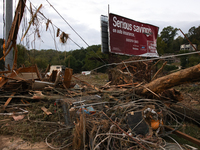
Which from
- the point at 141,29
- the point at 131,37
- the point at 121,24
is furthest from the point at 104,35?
the point at 141,29

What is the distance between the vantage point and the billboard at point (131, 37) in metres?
9.76

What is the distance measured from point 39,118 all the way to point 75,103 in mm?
1450

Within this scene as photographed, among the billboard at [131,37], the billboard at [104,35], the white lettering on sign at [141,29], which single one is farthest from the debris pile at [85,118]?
the white lettering on sign at [141,29]

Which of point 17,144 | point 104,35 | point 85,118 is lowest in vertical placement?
point 17,144

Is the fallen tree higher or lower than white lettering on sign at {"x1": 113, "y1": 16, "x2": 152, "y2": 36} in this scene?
lower

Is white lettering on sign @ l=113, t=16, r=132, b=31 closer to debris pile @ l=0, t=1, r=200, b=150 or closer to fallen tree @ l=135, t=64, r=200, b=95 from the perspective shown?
debris pile @ l=0, t=1, r=200, b=150

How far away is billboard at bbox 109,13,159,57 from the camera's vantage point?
976 centimetres

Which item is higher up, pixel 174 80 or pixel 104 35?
pixel 104 35

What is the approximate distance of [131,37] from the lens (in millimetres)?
10828

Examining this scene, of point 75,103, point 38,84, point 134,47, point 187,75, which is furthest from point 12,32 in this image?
point 134,47

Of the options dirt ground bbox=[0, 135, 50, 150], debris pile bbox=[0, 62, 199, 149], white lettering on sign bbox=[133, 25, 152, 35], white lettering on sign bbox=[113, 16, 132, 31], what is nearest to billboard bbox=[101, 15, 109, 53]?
white lettering on sign bbox=[113, 16, 132, 31]

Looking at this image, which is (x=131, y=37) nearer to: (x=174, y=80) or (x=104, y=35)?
(x=104, y=35)

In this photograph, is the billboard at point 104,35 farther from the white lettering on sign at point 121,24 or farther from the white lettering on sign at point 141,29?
the white lettering on sign at point 141,29

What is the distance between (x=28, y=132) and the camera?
3.73 meters
